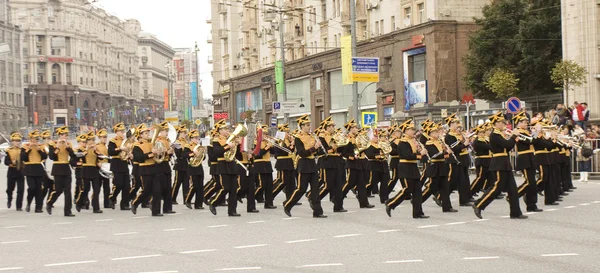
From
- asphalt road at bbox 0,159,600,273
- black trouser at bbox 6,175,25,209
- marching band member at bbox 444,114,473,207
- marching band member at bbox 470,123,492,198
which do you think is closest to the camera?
asphalt road at bbox 0,159,600,273

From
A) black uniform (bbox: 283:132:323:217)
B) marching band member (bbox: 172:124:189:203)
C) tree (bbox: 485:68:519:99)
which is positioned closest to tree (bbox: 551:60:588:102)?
tree (bbox: 485:68:519:99)

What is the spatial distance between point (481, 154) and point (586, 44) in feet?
69.5

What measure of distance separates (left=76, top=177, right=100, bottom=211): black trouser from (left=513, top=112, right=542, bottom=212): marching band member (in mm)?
8099

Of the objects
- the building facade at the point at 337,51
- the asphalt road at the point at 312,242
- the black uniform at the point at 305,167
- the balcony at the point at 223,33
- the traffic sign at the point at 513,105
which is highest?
the balcony at the point at 223,33

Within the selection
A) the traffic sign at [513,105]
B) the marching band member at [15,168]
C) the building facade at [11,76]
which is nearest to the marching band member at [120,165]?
the marching band member at [15,168]

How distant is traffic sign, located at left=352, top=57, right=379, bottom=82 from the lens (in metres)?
33.0

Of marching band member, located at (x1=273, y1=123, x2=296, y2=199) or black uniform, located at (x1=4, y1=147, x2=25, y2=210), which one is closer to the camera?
marching band member, located at (x1=273, y1=123, x2=296, y2=199)

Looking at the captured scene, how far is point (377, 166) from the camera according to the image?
20.8 m

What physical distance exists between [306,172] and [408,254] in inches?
231

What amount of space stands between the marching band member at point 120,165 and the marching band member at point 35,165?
1.49 m

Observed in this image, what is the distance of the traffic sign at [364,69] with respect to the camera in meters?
33.0

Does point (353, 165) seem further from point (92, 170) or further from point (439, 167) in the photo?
point (92, 170)

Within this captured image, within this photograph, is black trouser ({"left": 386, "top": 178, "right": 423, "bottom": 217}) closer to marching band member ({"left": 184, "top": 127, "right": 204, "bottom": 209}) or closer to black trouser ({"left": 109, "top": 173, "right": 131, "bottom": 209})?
marching band member ({"left": 184, "top": 127, "right": 204, "bottom": 209})

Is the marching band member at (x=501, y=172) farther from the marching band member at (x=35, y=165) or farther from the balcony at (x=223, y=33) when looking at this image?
the balcony at (x=223, y=33)
